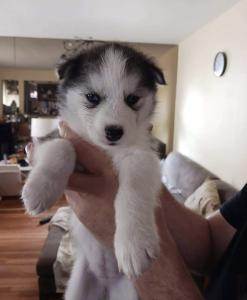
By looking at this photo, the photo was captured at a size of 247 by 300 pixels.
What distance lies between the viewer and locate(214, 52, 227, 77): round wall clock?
10.7 ft

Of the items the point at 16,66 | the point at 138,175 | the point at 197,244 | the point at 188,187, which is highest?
the point at 16,66

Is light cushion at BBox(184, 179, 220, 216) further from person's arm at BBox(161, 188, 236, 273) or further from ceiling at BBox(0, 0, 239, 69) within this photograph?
ceiling at BBox(0, 0, 239, 69)

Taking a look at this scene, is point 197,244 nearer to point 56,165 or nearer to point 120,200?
point 120,200

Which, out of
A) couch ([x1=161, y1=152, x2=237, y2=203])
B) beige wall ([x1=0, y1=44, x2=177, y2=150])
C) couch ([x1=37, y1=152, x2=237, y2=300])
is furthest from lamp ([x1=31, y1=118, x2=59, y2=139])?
couch ([x1=161, y1=152, x2=237, y2=203])

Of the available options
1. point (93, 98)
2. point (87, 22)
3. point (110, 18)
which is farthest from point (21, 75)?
point (93, 98)

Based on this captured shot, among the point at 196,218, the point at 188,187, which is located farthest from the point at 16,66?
the point at 196,218

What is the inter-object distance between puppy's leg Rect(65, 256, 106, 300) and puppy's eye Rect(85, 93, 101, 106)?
1.87ft

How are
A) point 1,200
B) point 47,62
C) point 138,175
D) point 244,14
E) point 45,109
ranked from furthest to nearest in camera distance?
point 1,200 < point 47,62 < point 45,109 < point 244,14 < point 138,175

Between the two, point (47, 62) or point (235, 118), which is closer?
point (235, 118)

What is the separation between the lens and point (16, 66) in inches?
167

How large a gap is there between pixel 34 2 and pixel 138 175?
9.33ft

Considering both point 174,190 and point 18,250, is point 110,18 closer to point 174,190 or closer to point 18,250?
point 174,190

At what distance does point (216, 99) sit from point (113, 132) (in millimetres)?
2826

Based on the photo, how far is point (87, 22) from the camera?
375 centimetres
